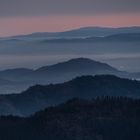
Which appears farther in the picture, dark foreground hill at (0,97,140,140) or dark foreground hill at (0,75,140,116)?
dark foreground hill at (0,75,140,116)

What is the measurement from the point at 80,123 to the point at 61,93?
69020 mm

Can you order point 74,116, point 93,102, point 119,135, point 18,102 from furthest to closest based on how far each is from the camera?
point 18,102 → point 93,102 → point 74,116 → point 119,135

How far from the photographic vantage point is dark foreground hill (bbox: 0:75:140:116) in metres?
181

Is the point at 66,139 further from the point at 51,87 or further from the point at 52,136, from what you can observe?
the point at 51,87

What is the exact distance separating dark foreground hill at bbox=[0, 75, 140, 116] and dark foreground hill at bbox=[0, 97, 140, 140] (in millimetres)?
47479

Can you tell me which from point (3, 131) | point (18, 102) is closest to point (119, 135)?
point (3, 131)

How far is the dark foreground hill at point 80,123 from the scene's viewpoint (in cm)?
11519

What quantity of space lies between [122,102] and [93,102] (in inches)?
193

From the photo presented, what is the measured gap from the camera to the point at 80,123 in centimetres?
12069

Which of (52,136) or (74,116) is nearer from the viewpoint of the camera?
(52,136)

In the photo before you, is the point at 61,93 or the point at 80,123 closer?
the point at 80,123

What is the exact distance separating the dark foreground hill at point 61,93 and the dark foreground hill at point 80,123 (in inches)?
1869

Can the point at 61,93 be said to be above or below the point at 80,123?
below

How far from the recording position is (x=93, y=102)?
13375cm
